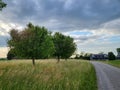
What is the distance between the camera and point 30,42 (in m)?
38.2

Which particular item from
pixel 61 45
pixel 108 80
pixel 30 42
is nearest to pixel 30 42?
pixel 30 42

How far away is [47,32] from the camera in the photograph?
42375mm

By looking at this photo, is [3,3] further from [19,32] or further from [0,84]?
[19,32]

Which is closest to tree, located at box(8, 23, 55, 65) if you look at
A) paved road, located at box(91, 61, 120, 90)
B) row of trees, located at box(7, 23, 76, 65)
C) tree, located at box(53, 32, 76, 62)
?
row of trees, located at box(7, 23, 76, 65)

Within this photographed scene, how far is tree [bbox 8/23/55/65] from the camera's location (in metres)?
38.1

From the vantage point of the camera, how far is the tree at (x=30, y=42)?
125ft

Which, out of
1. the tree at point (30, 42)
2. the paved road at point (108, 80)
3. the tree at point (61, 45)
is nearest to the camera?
the paved road at point (108, 80)

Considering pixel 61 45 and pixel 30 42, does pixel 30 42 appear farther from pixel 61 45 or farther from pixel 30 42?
pixel 61 45

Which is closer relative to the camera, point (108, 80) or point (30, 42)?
point (108, 80)

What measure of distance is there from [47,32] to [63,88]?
29655 mm

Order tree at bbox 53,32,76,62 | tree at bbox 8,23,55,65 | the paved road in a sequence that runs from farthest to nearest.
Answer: tree at bbox 53,32,76,62 → tree at bbox 8,23,55,65 → the paved road

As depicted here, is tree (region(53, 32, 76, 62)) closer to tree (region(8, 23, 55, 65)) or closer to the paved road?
tree (region(8, 23, 55, 65))

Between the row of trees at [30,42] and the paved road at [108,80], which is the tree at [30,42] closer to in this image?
the row of trees at [30,42]

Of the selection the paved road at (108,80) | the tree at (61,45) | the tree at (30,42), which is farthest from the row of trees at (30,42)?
the tree at (61,45)
